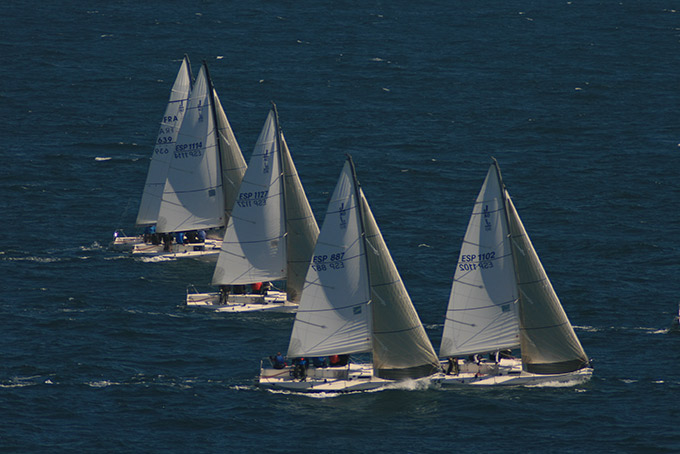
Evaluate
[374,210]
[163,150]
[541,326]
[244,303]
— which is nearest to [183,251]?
[163,150]

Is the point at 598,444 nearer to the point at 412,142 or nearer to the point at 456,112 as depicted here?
the point at 412,142

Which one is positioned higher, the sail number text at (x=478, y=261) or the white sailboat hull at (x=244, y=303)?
the sail number text at (x=478, y=261)

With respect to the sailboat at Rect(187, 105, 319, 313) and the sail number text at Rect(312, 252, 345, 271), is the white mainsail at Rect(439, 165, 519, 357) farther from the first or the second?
the sailboat at Rect(187, 105, 319, 313)

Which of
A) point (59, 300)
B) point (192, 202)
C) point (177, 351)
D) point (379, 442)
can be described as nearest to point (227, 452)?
point (379, 442)

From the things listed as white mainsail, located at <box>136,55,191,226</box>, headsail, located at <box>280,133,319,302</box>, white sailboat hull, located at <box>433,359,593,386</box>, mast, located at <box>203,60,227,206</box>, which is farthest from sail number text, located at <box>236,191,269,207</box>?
white sailboat hull, located at <box>433,359,593,386</box>

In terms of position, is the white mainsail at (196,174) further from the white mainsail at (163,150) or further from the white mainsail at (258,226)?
the white mainsail at (258,226)

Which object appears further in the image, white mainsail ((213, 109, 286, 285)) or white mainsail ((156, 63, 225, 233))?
white mainsail ((156, 63, 225, 233))

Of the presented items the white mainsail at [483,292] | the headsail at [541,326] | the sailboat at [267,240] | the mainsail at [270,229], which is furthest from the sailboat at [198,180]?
the headsail at [541,326]
